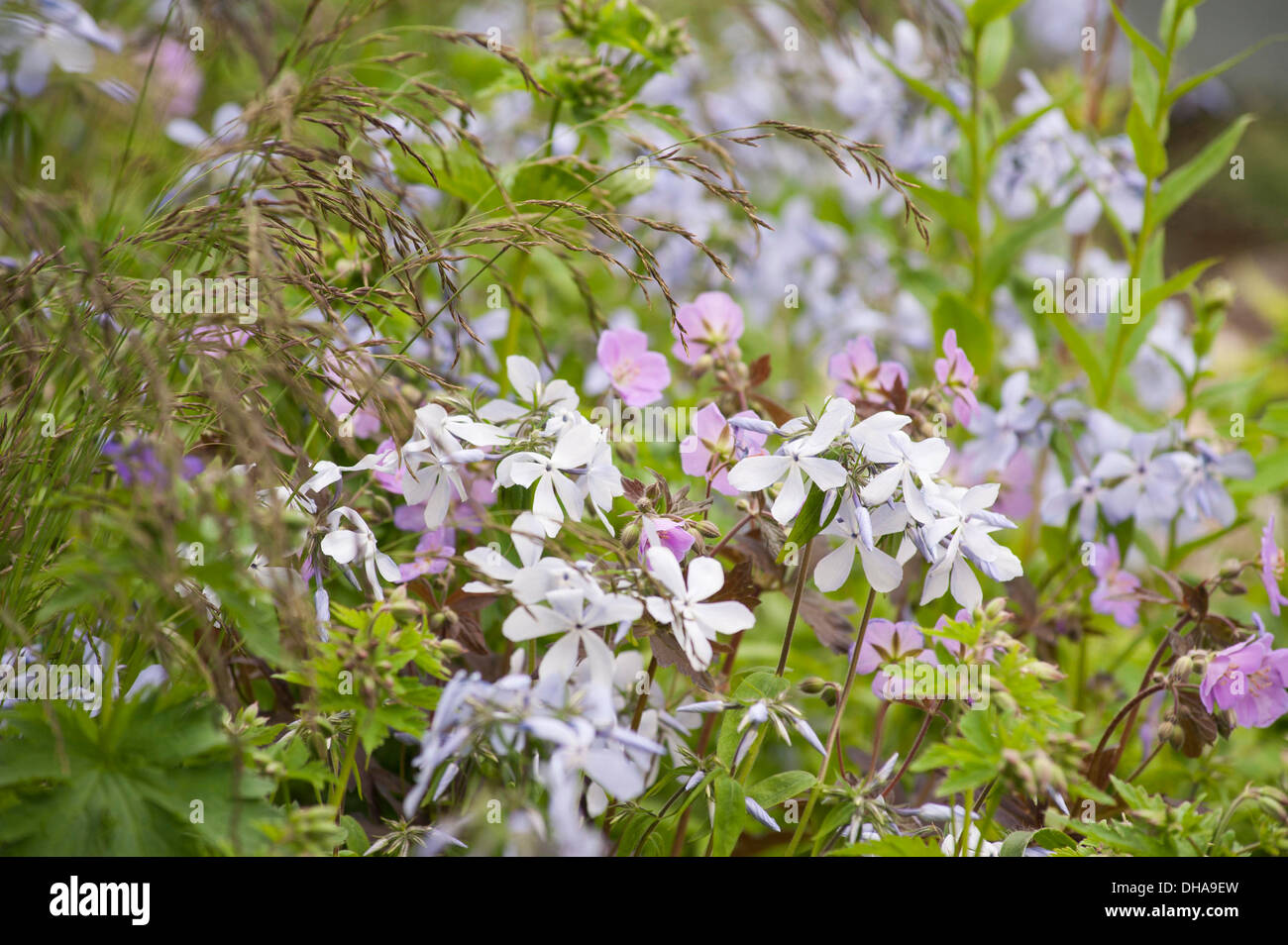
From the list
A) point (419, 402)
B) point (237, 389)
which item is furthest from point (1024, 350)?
point (237, 389)

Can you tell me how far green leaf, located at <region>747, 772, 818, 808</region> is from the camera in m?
1.00

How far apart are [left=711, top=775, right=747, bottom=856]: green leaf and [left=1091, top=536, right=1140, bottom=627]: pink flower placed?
0.63 meters

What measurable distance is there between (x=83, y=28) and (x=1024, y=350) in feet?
6.09

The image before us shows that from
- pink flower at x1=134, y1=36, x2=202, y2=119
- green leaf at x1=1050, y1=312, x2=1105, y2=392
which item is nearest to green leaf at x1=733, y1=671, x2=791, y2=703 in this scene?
green leaf at x1=1050, y1=312, x2=1105, y2=392

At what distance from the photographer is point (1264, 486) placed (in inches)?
61.7

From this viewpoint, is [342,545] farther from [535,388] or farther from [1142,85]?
[1142,85]


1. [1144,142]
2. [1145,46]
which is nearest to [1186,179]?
[1144,142]

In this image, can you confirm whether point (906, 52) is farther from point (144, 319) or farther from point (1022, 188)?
point (144, 319)

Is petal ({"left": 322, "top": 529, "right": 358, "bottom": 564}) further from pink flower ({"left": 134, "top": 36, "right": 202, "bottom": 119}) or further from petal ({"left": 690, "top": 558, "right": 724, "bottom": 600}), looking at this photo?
pink flower ({"left": 134, "top": 36, "right": 202, "bottom": 119})

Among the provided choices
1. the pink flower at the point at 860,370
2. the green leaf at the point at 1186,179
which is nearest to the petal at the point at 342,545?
the pink flower at the point at 860,370

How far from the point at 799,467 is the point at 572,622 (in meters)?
0.27

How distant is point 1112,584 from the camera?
4.60 feet

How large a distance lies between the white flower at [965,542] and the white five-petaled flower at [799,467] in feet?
0.35

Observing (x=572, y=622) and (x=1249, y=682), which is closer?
(x=572, y=622)
